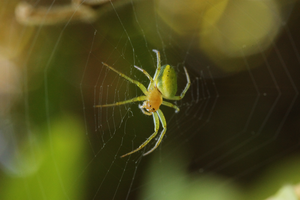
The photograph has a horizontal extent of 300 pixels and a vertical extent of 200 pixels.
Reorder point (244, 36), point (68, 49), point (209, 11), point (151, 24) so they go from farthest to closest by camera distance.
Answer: point (244, 36) → point (209, 11) → point (151, 24) → point (68, 49)

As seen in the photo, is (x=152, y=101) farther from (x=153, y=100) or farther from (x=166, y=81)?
(x=166, y=81)

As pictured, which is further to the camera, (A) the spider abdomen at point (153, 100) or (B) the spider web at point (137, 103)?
(A) the spider abdomen at point (153, 100)

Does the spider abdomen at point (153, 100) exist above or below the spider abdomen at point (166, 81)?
below

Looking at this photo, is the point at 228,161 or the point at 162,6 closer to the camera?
the point at 162,6

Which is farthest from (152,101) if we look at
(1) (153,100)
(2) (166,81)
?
(2) (166,81)

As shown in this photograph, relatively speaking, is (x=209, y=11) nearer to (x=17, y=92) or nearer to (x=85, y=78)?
(x=85, y=78)

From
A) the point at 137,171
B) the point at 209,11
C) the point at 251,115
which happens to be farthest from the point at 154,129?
the point at 251,115
